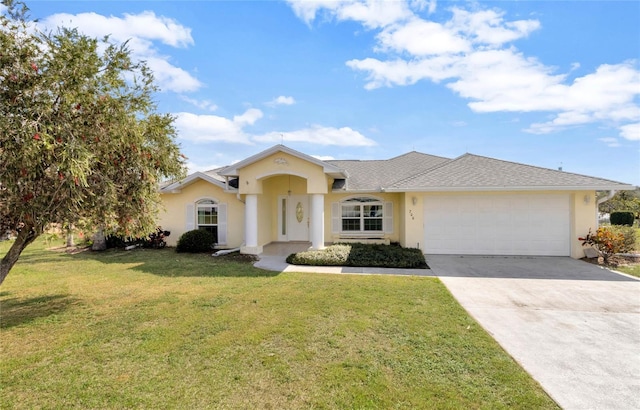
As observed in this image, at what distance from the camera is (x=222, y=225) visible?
15.6 metres

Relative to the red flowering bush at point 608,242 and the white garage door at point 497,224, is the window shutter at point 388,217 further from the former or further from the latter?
the red flowering bush at point 608,242

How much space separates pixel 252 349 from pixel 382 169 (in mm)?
14743

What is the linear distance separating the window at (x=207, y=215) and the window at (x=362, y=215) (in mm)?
6905

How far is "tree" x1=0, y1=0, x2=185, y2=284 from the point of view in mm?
4375

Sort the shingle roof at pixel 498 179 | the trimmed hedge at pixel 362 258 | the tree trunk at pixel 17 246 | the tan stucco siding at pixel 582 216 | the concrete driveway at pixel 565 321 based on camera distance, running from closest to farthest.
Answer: the concrete driveway at pixel 565 321 → the tree trunk at pixel 17 246 → the trimmed hedge at pixel 362 258 → the shingle roof at pixel 498 179 → the tan stucco siding at pixel 582 216

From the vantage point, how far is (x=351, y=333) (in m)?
5.26

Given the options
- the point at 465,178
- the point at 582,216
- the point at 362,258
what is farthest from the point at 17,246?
the point at 582,216

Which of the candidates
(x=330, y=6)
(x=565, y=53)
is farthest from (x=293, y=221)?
A: (x=565, y=53)

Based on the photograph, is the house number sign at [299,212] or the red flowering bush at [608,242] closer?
the red flowering bush at [608,242]

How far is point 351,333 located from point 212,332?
2524 millimetres

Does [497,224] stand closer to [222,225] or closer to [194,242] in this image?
[222,225]

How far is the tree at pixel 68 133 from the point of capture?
438 centimetres

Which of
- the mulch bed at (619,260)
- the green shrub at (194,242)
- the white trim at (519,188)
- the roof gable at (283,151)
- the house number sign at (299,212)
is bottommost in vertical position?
the mulch bed at (619,260)

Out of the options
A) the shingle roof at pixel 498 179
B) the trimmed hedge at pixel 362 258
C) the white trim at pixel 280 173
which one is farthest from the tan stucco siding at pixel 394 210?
the white trim at pixel 280 173
